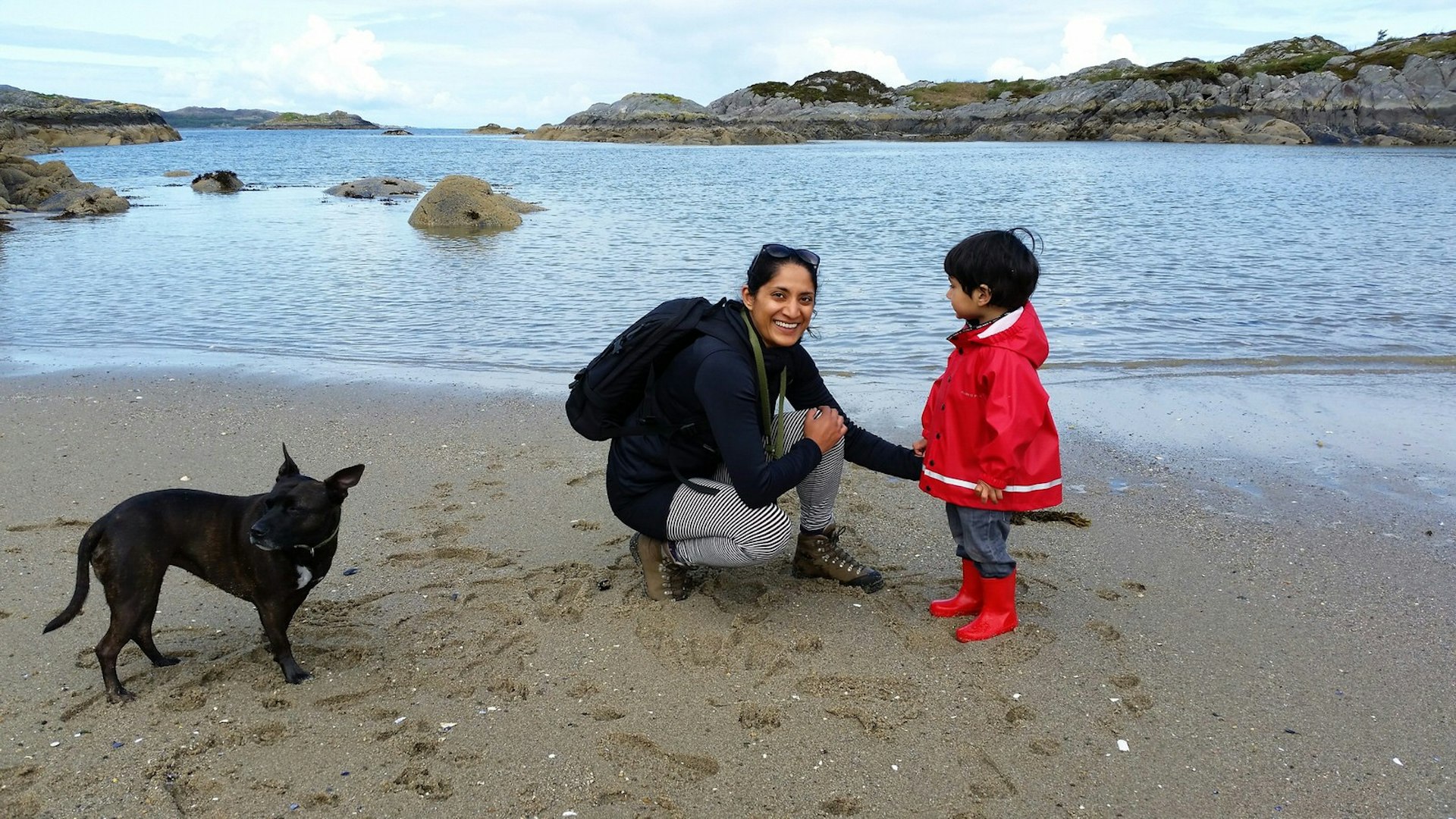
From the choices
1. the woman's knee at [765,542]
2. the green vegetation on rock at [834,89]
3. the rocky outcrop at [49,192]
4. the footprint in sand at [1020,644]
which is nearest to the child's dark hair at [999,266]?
the woman's knee at [765,542]

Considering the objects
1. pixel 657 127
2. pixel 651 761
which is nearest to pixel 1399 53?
pixel 657 127

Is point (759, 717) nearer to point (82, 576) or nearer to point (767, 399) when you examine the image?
point (767, 399)

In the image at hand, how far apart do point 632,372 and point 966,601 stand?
1660 millimetres

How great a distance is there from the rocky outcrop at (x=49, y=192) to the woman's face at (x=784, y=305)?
26.2 metres

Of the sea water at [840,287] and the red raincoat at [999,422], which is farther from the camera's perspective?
the sea water at [840,287]

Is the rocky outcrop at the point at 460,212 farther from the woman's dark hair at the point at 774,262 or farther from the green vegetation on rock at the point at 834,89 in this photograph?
the green vegetation on rock at the point at 834,89

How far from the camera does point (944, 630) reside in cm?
402

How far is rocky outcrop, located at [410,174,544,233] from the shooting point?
2142 centimetres

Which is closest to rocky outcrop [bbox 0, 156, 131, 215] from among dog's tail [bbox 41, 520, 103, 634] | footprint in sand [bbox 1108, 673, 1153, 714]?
dog's tail [bbox 41, 520, 103, 634]

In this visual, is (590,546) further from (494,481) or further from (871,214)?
(871,214)

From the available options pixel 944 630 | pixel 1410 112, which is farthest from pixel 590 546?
pixel 1410 112

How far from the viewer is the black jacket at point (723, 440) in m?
3.65

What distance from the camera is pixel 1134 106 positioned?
80375mm

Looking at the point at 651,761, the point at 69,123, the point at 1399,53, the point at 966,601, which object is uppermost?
the point at 1399,53
